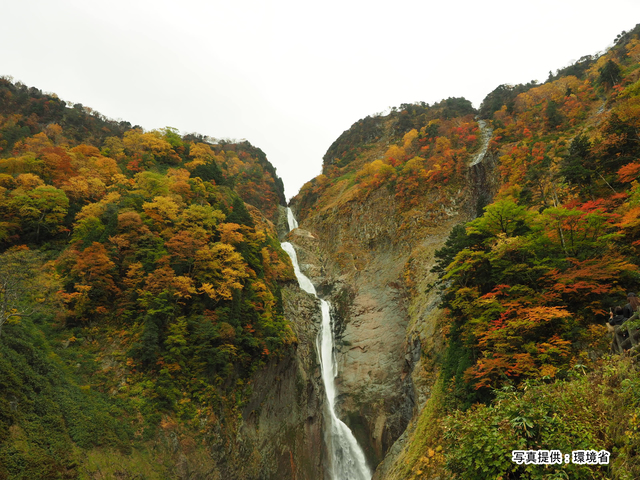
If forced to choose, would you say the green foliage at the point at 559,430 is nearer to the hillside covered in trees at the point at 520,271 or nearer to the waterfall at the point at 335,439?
the hillside covered in trees at the point at 520,271

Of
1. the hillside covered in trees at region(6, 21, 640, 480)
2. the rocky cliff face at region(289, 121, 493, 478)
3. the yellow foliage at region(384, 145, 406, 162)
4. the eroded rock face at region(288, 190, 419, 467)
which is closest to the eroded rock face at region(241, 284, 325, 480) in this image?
the hillside covered in trees at region(6, 21, 640, 480)

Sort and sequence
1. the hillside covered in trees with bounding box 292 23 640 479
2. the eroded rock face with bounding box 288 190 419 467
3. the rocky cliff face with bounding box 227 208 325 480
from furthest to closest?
the eroded rock face with bounding box 288 190 419 467, the rocky cliff face with bounding box 227 208 325 480, the hillside covered in trees with bounding box 292 23 640 479

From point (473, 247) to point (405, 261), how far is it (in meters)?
22.1

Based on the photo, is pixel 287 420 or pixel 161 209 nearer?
pixel 161 209

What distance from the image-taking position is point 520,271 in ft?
50.1

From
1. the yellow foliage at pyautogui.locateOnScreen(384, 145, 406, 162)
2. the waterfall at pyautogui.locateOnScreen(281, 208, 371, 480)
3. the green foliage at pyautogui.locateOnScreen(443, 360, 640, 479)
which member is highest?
the yellow foliage at pyautogui.locateOnScreen(384, 145, 406, 162)

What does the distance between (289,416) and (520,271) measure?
21237 millimetres

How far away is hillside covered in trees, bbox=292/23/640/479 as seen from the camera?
659 cm

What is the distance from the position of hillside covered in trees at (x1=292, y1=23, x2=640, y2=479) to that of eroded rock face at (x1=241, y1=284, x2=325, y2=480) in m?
6.33

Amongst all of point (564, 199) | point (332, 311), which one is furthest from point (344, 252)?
point (564, 199)

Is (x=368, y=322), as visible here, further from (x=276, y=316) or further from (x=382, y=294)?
(x=276, y=316)

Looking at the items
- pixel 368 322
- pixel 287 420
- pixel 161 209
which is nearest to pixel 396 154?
pixel 368 322

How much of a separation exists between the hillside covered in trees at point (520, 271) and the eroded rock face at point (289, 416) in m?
6.33

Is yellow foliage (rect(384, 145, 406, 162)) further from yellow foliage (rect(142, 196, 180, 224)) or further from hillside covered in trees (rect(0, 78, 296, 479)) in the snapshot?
yellow foliage (rect(142, 196, 180, 224))
